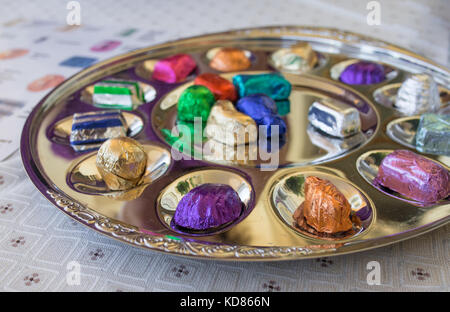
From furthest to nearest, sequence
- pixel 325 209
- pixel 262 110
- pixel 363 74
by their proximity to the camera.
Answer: pixel 363 74, pixel 262 110, pixel 325 209

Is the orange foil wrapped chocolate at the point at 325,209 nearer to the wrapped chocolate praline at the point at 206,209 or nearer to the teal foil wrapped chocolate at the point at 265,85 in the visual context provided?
the wrapped chocolate praline at the point at 206,209

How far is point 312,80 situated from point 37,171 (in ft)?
1.94

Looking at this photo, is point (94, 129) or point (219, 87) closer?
point (94, 129)

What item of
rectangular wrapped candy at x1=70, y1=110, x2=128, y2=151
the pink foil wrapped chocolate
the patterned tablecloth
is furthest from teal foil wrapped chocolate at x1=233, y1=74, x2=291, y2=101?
the patterned tablecloth

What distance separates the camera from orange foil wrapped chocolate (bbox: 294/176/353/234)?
59cm

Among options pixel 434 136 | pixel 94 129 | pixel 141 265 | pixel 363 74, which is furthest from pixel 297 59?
pixel 141 265

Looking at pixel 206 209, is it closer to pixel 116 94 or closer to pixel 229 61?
pixel 116 94

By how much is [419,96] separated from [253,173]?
0.37 metres

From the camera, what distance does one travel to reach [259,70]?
1040 mm

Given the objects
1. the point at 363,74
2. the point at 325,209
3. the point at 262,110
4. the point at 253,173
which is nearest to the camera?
the point at 325,209

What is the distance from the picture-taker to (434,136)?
0.74 meters

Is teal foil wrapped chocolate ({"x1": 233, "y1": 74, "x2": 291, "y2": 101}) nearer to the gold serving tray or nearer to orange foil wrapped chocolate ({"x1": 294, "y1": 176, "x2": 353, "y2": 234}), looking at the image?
the gold serving tray

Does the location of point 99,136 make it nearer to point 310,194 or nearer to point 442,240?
point 310,194

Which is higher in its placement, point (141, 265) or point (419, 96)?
point (419, 96)
